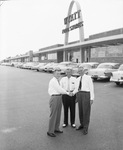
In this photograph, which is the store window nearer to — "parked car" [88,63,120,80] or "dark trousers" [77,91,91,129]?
"parked car" [88,63,120,80]

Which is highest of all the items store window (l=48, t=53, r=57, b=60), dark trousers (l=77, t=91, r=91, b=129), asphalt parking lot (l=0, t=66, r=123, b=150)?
store window (l=48, t=53, r=57, b=60)

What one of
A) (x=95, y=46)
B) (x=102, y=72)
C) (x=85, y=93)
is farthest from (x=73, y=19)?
(x=85, y=93)

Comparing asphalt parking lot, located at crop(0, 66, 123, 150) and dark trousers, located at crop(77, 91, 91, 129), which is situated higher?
dark trousers, located at crop(77, 91, 91, 129)

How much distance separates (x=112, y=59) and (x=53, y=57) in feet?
81.1

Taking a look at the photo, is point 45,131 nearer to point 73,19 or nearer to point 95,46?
point 95,46

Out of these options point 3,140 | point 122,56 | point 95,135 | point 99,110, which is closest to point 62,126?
point 95,135

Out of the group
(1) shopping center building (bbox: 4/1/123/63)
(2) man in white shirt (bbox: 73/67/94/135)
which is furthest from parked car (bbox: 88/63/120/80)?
(2) man in white shirt (bbox: 73/67/94/135)

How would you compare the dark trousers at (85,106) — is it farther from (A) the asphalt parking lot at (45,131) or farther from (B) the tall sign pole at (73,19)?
(B) the tall sign pole at (73,19)

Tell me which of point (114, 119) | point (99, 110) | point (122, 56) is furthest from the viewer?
point (122, 56)

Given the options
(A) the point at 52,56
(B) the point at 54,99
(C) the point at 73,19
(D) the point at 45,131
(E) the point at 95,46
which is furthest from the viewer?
(A) the point at 52,56

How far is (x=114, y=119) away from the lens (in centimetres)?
552

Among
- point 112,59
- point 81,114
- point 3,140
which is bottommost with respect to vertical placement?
point 3,140

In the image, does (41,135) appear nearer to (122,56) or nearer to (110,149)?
(110,149)

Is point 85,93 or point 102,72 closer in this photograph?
point 85,93
